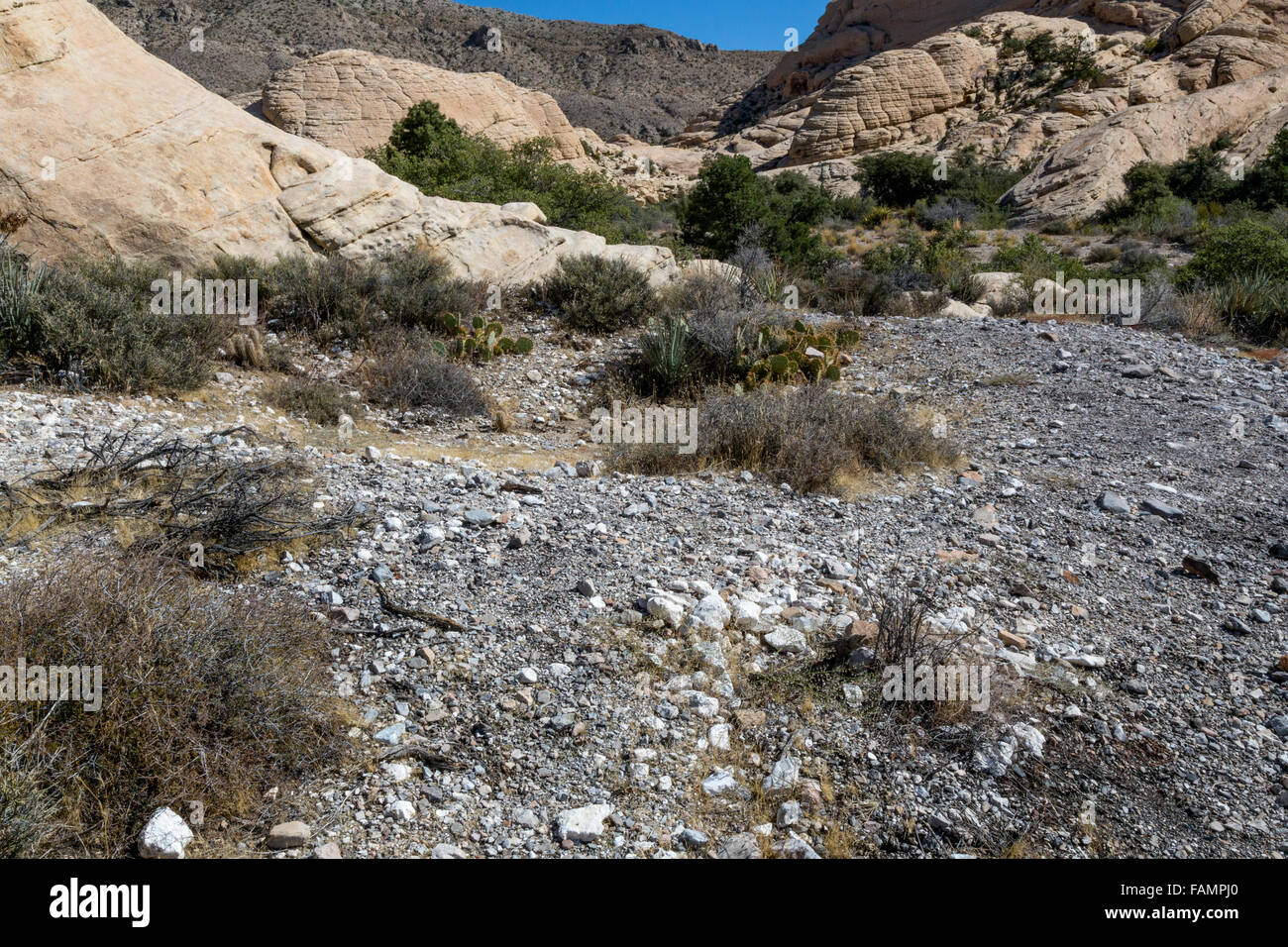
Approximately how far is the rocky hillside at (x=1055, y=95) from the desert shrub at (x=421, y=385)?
19912 mm

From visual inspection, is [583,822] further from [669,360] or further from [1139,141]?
[1139,141]

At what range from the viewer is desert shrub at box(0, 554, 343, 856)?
86.8 inches

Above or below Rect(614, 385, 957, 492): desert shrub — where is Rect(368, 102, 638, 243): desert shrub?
above

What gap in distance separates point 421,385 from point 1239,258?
434 inches

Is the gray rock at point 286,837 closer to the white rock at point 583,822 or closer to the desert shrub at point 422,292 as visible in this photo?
the white rock at point 583,822

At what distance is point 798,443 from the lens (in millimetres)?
5426

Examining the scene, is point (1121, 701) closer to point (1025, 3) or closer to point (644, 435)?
point (644, 435)

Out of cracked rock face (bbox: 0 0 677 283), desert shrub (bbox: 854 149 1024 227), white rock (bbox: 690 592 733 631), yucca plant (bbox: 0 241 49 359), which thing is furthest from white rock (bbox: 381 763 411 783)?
desert shrub (bbox: 854 149 1024 227)

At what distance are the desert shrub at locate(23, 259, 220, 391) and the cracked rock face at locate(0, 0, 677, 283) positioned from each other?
1.24m

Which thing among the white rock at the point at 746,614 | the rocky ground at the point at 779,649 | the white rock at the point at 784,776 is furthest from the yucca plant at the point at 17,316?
the white rock at the point at 784,776

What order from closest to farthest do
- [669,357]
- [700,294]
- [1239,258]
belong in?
[669,357], [700,294], [1239,258]

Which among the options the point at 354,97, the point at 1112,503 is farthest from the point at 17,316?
the point at 354,97

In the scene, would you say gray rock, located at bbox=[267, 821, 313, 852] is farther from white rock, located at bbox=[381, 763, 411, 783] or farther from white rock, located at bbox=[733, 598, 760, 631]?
white rock, located at bbox=[733, 598, 760, 631]

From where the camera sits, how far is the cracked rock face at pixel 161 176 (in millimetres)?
7668
